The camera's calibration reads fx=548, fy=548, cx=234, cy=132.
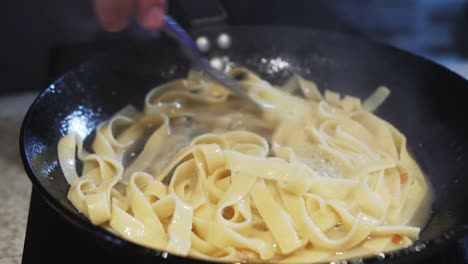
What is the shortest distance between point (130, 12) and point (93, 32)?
34.9 inches

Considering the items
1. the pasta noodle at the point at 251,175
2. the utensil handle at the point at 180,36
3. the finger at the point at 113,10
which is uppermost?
the finger at the point at 113,10

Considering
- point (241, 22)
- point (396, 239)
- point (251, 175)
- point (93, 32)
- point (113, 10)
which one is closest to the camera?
point (396, 239)

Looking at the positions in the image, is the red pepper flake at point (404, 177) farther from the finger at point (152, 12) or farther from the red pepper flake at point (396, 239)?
the finger at point (152, 12)

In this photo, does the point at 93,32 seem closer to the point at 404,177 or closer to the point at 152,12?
the point at 152,12

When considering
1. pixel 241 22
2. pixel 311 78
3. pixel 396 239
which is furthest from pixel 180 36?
pixel 396 239

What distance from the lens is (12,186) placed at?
2.42m

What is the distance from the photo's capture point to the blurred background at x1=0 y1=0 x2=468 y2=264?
8.52 feet

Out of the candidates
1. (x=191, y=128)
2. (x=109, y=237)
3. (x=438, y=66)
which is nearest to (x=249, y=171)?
(x=191, y=128)

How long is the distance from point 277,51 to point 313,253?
137 cm

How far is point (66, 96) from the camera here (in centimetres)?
246

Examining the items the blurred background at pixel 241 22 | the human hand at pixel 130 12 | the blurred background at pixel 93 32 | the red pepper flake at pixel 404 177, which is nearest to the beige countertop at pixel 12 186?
the blurred background at pixel 93 32

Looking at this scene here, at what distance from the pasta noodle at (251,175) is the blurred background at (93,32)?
0.37 meters

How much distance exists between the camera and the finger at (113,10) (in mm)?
2412

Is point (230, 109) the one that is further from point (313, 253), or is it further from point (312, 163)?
point (313, 253)
